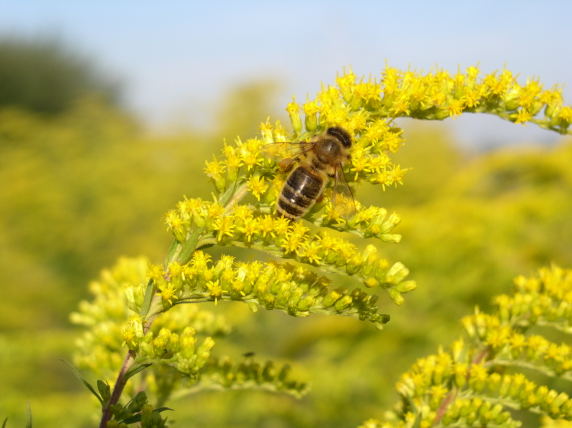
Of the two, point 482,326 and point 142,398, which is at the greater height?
point 482,326

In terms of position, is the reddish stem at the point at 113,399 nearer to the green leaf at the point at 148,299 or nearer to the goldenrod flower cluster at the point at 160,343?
the goldenrod flower cluster at the point at 160,343

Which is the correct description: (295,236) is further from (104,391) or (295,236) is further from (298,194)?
(104,391)

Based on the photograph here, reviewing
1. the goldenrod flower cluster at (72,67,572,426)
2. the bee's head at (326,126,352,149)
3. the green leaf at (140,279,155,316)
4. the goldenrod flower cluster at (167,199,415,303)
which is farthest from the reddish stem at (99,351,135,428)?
the bee's head at (326,126,352,149)

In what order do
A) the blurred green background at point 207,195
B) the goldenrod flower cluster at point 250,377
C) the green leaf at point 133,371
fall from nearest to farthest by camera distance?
1. the green leaf at point 133,371
2. the goldenrod flower cluster at point 250,377
3. the blurred green background at point 207,195

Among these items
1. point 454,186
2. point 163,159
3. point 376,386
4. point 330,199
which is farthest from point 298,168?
point 163,159

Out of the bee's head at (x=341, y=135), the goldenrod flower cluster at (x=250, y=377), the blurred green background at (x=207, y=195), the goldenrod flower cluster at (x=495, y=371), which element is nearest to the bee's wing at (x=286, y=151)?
the bee's head at (x=341, y=135)

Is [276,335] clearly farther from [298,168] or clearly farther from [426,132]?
[426,132]

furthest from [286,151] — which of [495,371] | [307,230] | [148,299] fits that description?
[495,371]
